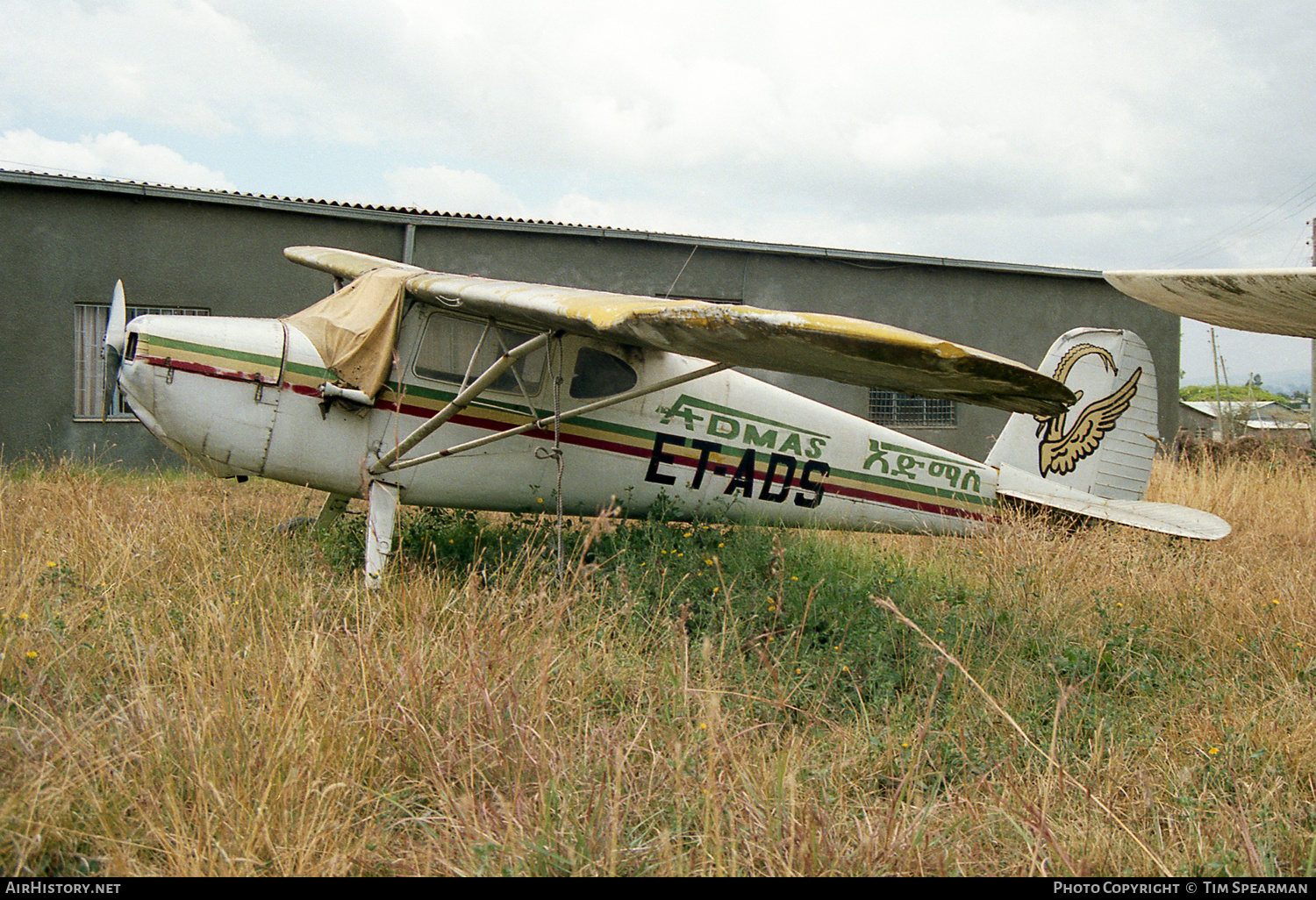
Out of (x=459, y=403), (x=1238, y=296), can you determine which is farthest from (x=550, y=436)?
(x=1238, y=296)

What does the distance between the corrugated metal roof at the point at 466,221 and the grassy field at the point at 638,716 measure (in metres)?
6.77

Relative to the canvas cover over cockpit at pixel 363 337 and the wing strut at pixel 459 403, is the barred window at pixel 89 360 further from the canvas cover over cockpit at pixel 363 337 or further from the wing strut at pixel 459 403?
the wing strut at pixel 459 403

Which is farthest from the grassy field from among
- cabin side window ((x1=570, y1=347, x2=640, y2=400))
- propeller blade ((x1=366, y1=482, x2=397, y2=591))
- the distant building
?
the distant building

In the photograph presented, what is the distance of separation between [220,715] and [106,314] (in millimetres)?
10478

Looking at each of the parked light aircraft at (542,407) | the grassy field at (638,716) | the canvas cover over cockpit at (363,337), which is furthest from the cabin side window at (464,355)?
the grassy field at (638,716)

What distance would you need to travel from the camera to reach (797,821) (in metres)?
2.46

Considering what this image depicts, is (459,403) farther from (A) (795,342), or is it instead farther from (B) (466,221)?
(B) (466,221)

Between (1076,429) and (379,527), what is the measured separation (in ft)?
20.1


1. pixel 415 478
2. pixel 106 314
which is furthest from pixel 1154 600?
pixel 106 314

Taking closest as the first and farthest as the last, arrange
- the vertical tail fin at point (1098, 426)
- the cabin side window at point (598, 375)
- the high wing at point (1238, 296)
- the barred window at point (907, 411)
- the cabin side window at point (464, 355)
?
the high wing at point (1238, 296), the cabin side window at point (464, 355), the cabin side window at point (598, 375), the vertical tail fin at point (1098, 426), the barred window at point (907, 411)

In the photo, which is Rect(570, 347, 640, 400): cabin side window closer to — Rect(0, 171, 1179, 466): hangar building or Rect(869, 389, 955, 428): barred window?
Rect(0, 171, 1179, 466): hangar building

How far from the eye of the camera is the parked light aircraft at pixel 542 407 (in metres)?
4.37

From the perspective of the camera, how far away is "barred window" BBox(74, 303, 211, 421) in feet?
35.7

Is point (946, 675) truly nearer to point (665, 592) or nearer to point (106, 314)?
point (665, 592)
